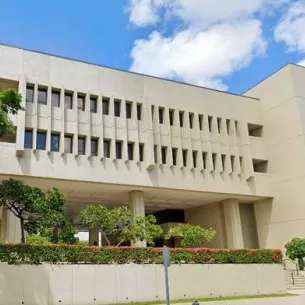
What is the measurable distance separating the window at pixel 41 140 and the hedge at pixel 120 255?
695cm

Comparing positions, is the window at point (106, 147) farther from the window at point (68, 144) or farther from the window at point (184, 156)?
the window at point (184, 156)

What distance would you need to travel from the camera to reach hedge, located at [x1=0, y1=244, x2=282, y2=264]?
53.2 ft

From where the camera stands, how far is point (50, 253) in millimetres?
16734

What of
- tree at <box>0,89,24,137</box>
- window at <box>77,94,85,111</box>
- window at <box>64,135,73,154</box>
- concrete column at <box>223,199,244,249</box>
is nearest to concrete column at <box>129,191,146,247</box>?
window at <box>64,135,73,154</box>

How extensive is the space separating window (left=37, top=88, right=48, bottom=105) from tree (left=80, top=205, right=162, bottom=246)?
259 inches

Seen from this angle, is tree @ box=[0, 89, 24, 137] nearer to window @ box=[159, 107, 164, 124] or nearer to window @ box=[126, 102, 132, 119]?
window @ box=[126, 102, 132, 119]

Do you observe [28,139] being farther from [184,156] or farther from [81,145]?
[184,156]

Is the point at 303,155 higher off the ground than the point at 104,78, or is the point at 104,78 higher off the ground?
the point at 104,78

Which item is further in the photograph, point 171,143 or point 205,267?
point 171,143

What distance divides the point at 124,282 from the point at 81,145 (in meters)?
8.84

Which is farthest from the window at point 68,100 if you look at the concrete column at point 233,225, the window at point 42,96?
the concrete column at point 233,225

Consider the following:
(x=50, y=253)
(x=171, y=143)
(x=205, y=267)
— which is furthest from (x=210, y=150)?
(x=50, y=253)

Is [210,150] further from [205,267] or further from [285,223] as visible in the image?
[205,267]

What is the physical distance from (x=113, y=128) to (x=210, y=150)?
23.4 feet
